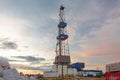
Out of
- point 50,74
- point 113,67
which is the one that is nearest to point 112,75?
point 113,67

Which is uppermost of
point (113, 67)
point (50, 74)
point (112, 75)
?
point (50, 74)

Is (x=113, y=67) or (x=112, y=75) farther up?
(x=113, y=67)

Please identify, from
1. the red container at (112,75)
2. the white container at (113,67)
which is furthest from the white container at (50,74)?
the red container at (112,75)

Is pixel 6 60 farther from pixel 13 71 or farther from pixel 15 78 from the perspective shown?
pixel 15 78

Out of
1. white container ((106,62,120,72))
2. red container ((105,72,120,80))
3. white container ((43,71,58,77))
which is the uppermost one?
white container ((43,71,58,77))

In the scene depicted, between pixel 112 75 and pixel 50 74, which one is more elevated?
pixel 50 74

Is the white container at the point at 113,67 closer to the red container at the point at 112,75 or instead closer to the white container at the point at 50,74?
the red container at the point at 112,75

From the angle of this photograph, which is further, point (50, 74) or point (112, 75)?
point (50, 74)

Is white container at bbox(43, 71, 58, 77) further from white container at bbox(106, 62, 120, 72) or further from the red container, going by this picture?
the red container

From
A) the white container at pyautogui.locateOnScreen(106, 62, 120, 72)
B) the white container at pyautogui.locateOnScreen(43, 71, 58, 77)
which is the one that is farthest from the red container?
the white container at pyautogui.locateOnScreen(43, 71, 58, 77)

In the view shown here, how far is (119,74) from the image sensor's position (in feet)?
103

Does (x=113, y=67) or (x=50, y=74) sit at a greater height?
(x=50, y=74)

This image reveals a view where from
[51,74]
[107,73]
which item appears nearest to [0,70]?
[107,73]

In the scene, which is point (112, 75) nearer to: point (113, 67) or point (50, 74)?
point (113, 67)
